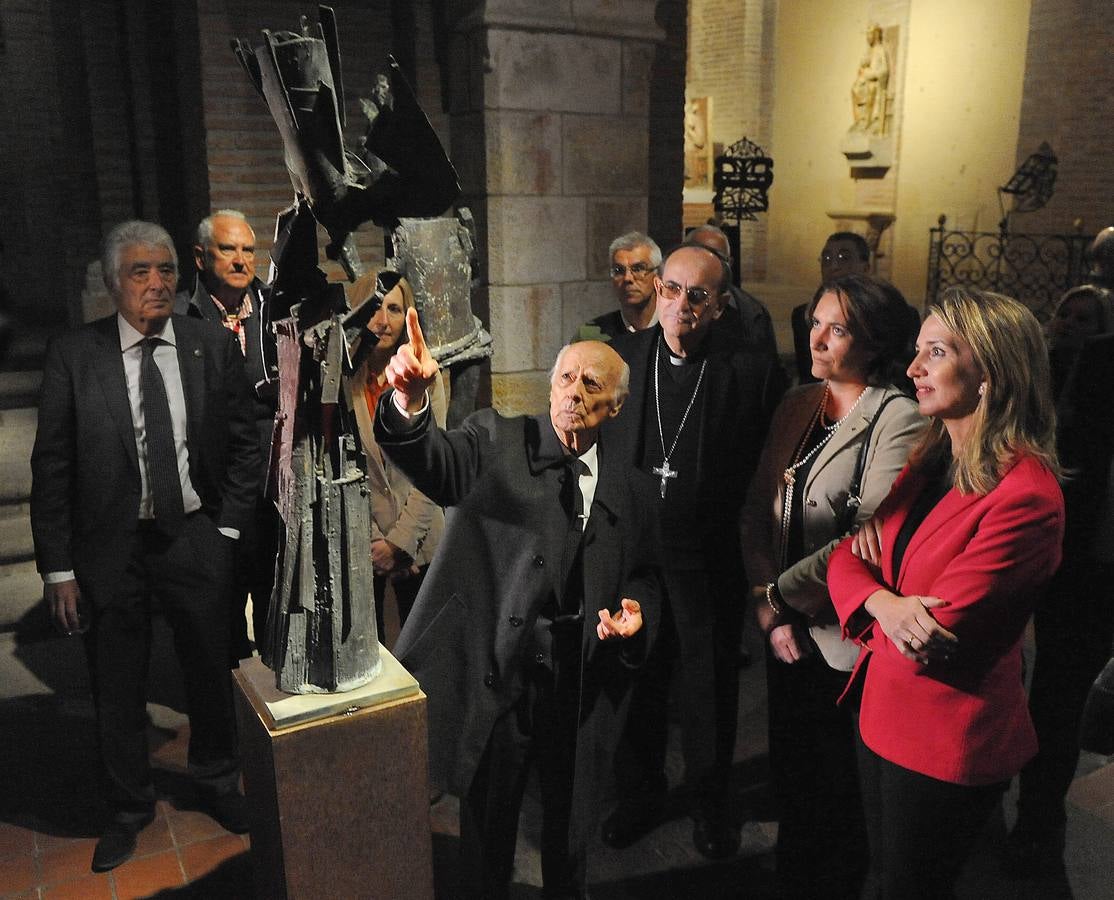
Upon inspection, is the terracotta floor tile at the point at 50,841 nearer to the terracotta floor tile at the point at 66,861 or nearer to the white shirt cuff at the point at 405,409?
the terracotta floor tile at the point at 66,861

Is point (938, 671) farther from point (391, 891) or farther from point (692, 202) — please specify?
point (692, 202)

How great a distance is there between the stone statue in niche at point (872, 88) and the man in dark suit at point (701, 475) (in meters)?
14.2

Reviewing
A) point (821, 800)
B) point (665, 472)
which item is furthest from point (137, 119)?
point (821, 800)

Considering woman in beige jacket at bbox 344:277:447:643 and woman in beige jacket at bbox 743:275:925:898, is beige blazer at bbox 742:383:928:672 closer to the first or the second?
woman in beige jacket at bbox 743:275:925:898

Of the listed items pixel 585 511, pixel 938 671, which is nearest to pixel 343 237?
pixel 585 511

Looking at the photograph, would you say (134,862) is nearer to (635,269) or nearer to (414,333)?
(414,333)

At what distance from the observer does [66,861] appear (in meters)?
3.38

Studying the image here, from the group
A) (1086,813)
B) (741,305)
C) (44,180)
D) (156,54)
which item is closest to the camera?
(1086,813)

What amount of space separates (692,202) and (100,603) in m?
17.8

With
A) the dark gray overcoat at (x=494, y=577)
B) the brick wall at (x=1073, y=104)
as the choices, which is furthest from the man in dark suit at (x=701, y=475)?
the brick wall at (x=1073, y=104)

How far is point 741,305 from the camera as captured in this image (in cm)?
443

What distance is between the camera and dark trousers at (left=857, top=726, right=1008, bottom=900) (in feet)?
7.54

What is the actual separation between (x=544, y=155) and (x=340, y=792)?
12.3ft

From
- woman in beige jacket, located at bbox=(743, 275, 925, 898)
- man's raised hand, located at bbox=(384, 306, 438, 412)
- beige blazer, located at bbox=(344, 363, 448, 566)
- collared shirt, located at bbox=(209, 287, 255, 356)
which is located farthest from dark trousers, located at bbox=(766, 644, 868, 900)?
collared shirt, located at bbox=(209, 287, 255, 356)
